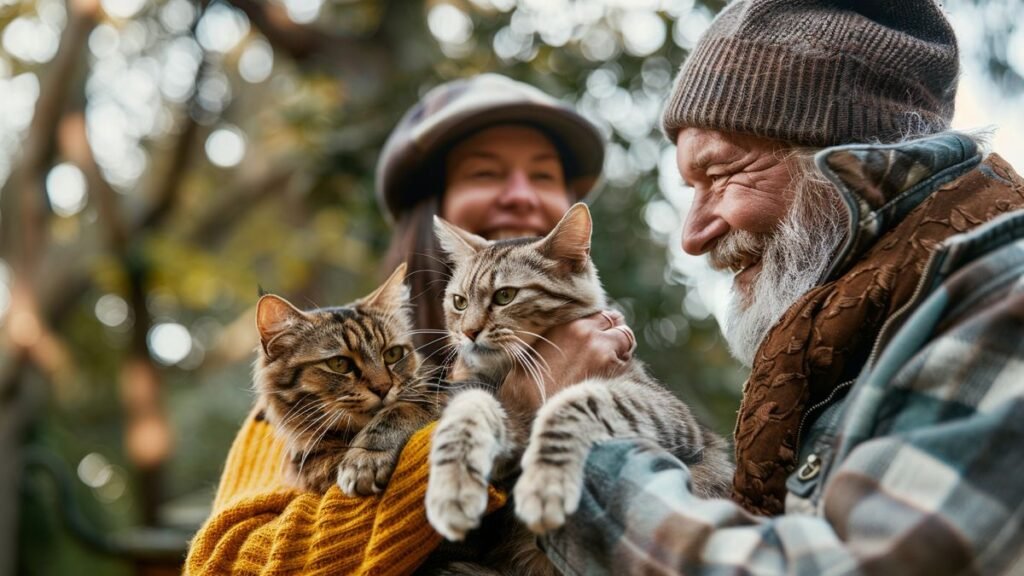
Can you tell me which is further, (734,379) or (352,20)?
(352,20)

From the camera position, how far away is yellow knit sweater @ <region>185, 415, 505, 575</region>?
1.76 metres

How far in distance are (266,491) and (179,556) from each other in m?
3.23

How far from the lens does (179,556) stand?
482cm

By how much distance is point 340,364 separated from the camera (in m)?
2.22

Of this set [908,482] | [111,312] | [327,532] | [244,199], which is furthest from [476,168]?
[111,312]

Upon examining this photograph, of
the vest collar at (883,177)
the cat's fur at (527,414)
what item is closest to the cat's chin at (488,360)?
the cat's fur at (527,414)

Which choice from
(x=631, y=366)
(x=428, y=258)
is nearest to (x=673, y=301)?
(x=428, y=258)

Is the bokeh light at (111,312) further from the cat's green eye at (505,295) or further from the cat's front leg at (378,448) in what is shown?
the cat's front leg at (378,448)

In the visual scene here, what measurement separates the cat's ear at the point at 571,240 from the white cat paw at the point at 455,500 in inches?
36.0

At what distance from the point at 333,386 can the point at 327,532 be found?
47 centimetres

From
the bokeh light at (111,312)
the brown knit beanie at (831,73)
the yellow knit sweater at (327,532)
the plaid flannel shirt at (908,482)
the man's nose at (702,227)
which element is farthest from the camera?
the bokeh light at (111,312)

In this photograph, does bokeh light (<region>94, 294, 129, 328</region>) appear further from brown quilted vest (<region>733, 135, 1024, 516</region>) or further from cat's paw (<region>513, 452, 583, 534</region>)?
brown quilted vest (<region>733, 135, 1024, 516</region>)

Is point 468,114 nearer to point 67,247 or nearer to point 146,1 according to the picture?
point 67,247

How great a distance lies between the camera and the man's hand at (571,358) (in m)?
2.12
